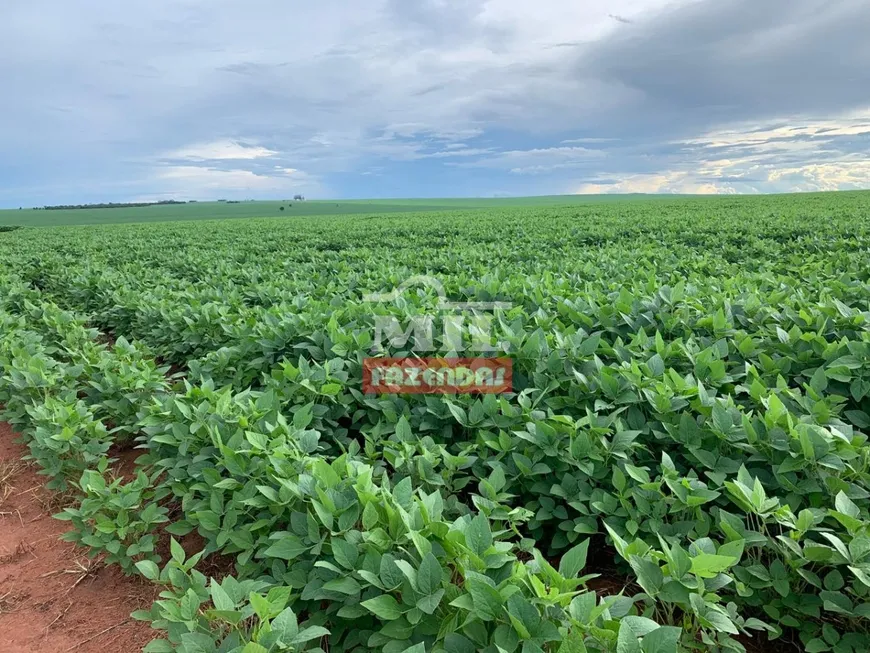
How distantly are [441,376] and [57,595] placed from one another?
2.32m

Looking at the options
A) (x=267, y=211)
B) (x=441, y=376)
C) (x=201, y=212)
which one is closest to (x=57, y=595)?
(x=441, y=376)

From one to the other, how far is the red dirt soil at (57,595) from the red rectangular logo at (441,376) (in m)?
1.61

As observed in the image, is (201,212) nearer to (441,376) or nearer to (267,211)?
(267,211)

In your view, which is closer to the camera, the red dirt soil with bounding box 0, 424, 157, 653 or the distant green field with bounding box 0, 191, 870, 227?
the red dirt soil with bounding box 0, 424, 157, 653

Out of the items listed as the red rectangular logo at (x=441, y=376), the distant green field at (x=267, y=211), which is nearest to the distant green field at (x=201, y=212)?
the distant green field at (x=267, y=211)

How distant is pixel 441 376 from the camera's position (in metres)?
3.18

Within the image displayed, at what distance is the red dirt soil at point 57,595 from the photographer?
242cm

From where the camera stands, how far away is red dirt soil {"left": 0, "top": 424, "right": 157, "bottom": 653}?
242 centimetres

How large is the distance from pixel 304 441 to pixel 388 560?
1062mm

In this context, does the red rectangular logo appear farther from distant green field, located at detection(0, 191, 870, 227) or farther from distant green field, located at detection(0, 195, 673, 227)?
distant green field, located at detection(0, 195, 673, 227)

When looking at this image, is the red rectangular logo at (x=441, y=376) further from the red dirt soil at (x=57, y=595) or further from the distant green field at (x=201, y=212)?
the distant green field at (x=201, y=212)

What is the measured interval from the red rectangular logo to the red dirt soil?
1606 millimetres

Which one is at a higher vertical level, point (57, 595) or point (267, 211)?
point (267, 211)

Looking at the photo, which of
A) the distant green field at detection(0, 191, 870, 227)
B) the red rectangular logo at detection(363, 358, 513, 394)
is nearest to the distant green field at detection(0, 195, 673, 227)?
the distant green field at detection(0, 191, 870, 227)
